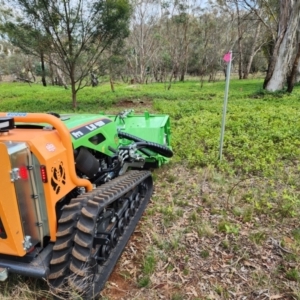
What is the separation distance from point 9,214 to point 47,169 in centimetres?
35

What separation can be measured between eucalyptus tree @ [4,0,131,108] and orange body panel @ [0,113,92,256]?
916 cm

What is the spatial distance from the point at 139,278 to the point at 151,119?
283cm

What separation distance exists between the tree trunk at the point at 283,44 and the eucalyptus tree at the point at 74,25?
6419 millimetres

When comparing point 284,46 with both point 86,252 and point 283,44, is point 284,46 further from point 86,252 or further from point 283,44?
point 86,252

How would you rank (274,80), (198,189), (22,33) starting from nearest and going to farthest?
1. (198,189)
2. (22,33)
3. (274,80)

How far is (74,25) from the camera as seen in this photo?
10641mm

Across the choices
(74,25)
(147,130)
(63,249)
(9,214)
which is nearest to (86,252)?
(63,249)

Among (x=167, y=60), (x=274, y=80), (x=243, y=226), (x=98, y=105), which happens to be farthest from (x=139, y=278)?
(x=167, y=60)

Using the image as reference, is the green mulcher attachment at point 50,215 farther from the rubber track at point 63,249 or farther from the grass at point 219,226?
the grass at point 219,226

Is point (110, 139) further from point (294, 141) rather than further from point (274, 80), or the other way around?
point (274, 80)

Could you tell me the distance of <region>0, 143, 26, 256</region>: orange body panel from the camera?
1.74 m

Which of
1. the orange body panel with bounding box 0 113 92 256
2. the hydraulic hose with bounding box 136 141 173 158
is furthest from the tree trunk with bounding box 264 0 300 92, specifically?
the orange body panel with bounding box 0 113 92 256

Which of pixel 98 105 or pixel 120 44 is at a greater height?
pixel 120 44

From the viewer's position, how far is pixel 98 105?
11.9 meters
